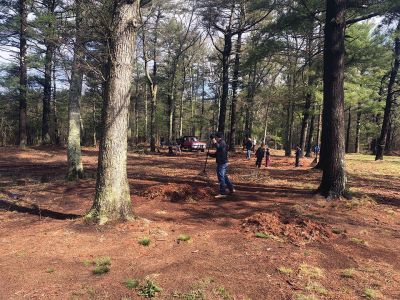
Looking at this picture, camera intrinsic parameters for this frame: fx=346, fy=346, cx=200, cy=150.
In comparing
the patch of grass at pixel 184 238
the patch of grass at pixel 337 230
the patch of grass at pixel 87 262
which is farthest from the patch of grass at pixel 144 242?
the patch of grass at pixel 337 230

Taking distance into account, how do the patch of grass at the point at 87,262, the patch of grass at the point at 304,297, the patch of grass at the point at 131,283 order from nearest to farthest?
1. the patch of grass at the point at 304,297
2. the patch of grass at the point at 131,283
3. the patch of grass at the point at 87,262

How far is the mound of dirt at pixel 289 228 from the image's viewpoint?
6.08 m

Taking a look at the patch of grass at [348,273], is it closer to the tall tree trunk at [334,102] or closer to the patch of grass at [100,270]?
the patch of grass at [100,270]

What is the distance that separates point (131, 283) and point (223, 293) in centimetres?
115

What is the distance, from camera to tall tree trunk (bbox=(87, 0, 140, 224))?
653 cm

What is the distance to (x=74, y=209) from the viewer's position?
326 inches

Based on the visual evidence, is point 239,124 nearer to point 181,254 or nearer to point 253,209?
point 253,209

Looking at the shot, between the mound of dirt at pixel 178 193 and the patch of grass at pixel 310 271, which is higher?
the mound of dirt at pixel 178 193

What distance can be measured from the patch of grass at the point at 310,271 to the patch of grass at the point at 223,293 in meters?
1.12

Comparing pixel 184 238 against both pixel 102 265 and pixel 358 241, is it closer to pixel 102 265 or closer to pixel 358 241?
pixel 102 265

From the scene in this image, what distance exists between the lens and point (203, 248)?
549 centimetres

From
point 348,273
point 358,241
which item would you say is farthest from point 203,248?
point 358,241

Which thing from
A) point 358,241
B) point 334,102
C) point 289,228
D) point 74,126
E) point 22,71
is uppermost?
point 22,71

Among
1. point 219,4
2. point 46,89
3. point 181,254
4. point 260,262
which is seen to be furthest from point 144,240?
point 46,89
